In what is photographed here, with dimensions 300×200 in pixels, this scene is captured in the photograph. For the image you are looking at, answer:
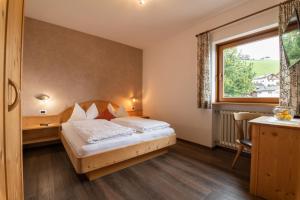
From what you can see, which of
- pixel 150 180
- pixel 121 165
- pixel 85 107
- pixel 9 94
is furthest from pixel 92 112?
pixel 9 94

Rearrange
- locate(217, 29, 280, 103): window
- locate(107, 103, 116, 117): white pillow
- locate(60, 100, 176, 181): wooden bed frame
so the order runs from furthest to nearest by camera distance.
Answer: locate(107, 103, 116, 117): white pillow < locate(217, 29, 280, 103): window < locate(60, 100, 176, 181): wooden bed frame

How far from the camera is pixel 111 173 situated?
7.22 ft

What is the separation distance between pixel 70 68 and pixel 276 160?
4.22 metres

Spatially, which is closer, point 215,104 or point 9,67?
point 9,67

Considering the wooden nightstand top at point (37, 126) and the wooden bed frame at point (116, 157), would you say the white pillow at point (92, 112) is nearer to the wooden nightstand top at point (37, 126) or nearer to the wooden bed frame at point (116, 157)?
the wooden nightstand top at point (37, 126)

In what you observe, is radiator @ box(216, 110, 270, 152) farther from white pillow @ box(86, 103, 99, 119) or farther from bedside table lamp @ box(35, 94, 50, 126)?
bedside table lamp @ box(35, 94, 50, 126)

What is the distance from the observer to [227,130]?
2.98 m

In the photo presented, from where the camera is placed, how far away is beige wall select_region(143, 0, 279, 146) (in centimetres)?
263

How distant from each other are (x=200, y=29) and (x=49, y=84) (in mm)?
3687

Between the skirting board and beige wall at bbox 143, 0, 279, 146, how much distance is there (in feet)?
3.46

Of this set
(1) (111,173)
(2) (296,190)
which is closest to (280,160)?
(2) (296,190)

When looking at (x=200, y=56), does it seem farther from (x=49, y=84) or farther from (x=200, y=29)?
(x=49, y=84)

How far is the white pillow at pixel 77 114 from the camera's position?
11.5 ft

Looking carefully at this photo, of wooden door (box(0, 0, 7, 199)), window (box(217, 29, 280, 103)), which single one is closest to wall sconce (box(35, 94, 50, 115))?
wooden door (box(0, 0, 7, 199))
